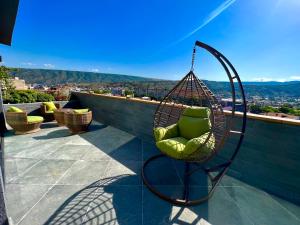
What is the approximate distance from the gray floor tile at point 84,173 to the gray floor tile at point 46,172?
111mm

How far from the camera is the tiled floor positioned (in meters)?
1.60

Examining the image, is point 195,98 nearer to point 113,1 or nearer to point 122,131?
point 122,131

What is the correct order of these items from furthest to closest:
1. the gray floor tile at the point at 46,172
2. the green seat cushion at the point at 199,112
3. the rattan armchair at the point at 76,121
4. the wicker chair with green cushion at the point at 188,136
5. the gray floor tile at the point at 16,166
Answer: the rattan armchair at the point at 76,121 < the green seat cushion at the point at 199,112 < the gray floor tile at the point at 16,166 < the gray floor tile at the point at 46,172 < the wicker chair with green cushion at the point at 188,136

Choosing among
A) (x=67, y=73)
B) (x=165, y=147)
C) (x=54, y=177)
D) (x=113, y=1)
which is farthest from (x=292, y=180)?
(x=67, y=73)

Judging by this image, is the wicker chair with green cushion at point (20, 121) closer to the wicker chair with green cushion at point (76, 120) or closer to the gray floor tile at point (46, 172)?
the wicker chair with green cushion at point (76, 120)

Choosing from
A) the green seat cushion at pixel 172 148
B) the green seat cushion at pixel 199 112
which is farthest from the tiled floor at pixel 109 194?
the green seat cushion at pixel 199 112

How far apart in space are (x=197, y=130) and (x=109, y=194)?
1.48 meters

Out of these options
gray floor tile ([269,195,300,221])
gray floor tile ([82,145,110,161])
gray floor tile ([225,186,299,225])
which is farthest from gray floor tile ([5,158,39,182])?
gray floor tile ([269,195,300,221])

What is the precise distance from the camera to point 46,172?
2371 mm

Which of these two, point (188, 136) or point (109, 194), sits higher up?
point (188, 136)

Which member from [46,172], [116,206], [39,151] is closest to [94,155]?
[46,172]

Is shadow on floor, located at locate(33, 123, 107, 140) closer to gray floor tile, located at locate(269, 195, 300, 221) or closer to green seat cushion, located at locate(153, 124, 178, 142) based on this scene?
green seat cushion, located at locate(153, 124, 178, 142)

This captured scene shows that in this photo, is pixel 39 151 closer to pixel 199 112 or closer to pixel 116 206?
pixel 116 206

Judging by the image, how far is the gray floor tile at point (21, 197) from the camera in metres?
1.60
